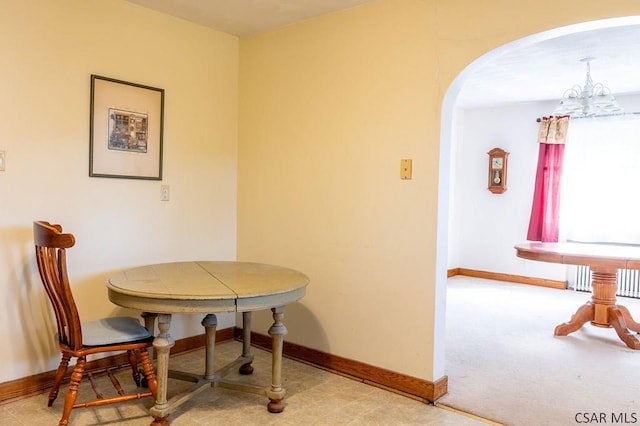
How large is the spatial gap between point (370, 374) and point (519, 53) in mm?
2822

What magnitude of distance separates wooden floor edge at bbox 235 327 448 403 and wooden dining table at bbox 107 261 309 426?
482 mm

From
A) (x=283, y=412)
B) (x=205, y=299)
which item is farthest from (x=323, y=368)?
(x=205, y=299)

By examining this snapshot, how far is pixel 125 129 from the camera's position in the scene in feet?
9.47

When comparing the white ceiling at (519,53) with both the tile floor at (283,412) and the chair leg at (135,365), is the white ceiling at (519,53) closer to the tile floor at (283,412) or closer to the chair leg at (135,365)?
the tile floor at (283,412)

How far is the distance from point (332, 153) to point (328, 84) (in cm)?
45

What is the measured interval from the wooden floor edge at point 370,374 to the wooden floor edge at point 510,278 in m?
3.93

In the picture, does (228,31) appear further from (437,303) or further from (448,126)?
(437,303)

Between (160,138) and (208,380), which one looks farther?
(160,138)

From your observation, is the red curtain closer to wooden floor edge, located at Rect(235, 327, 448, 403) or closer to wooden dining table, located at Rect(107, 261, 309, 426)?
wooden floor edge, located at Rect(235, 327, 448, 403)

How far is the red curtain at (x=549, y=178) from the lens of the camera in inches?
224

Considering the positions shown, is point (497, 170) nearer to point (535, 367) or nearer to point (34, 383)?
point (535, 367)

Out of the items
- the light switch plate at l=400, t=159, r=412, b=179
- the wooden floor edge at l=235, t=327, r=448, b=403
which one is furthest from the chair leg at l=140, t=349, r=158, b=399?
the light switch plate at l=400, t=159, r=412, b=179

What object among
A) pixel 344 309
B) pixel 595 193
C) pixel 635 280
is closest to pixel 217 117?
pixel 344 309

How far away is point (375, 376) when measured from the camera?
2.75 metres
